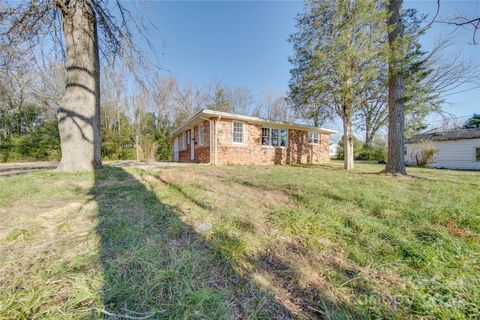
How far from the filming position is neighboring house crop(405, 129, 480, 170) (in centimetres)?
1276

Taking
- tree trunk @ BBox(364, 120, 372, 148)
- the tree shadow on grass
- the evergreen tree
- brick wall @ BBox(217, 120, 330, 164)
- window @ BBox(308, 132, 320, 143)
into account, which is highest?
the evergreen tree

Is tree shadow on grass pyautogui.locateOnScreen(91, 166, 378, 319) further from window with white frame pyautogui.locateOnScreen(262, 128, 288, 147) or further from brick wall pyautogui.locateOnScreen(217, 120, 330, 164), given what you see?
window with white frame pyautogui.locateOnScreen(262, 128, 288, 147)

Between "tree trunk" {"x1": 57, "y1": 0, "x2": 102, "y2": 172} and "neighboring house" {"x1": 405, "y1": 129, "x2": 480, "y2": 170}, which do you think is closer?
"tree trunk" {"x1": 57, "y1": 0, "x2": 102, "y2": 172}

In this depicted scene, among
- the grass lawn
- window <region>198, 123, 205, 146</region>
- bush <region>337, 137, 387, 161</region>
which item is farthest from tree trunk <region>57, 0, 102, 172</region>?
bush <region>337, 137, 387, 161</region>

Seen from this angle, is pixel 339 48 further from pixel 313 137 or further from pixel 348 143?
pixel 313 137

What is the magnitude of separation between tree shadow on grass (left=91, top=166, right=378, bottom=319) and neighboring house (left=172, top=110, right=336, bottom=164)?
7.38 m

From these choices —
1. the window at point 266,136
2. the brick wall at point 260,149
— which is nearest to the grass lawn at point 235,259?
the brick wall at point 260,149

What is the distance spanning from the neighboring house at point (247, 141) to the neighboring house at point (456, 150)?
813cm

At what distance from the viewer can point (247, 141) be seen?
404 inches

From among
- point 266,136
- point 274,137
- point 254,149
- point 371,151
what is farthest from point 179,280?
point 371,151

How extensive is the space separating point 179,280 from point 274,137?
1067cm

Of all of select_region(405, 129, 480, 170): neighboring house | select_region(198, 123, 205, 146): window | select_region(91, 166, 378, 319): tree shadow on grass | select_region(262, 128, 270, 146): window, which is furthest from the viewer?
select_region(405, 129, 480, 170): neighboring house

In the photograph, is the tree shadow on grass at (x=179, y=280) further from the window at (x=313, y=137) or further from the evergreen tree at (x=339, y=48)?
the window at (x=313, y=137)

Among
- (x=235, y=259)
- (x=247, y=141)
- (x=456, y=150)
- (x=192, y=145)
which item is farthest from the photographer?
(x=456, y=150)
